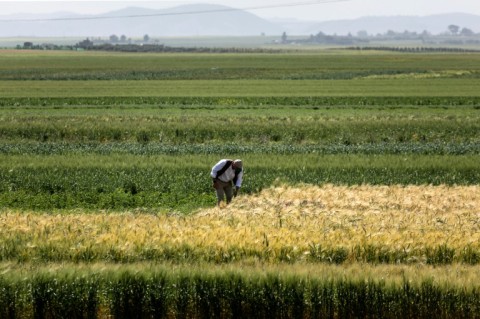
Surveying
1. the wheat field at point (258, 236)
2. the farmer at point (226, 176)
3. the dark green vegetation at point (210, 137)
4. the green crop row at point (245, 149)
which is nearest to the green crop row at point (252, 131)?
the dark green vegetation at point (210, 137)

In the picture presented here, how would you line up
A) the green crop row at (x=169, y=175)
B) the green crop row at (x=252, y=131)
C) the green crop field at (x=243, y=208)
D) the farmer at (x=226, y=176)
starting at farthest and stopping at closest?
1. the green crop row at (x=252, y=131)
2. the green crop row at (x=169, y=175)
3. the farmer at (x=226, y=176)
4. the green crop field at (x=243, y=208)

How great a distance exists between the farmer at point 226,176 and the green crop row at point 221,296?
895cm

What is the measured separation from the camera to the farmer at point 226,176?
21922 millimetres

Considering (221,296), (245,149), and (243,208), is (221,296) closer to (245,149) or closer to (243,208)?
(243,208)

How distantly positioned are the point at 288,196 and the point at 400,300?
10.9m

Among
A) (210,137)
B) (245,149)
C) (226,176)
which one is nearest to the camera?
(226,176)

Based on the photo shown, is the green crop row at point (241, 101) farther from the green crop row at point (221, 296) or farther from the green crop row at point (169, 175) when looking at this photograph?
the green crop row at point (221, 296)

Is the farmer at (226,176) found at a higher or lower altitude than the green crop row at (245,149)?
higher

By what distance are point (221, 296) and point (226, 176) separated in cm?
956

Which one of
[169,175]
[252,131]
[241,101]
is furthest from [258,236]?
[241,101]

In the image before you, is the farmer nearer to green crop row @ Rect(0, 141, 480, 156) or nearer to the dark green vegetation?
the dark green vegetation

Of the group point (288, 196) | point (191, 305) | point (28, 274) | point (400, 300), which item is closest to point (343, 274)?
point (400, 300)

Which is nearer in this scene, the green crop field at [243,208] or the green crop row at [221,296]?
the green crop row at [221,296]

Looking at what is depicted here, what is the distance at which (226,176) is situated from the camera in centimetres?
2234
